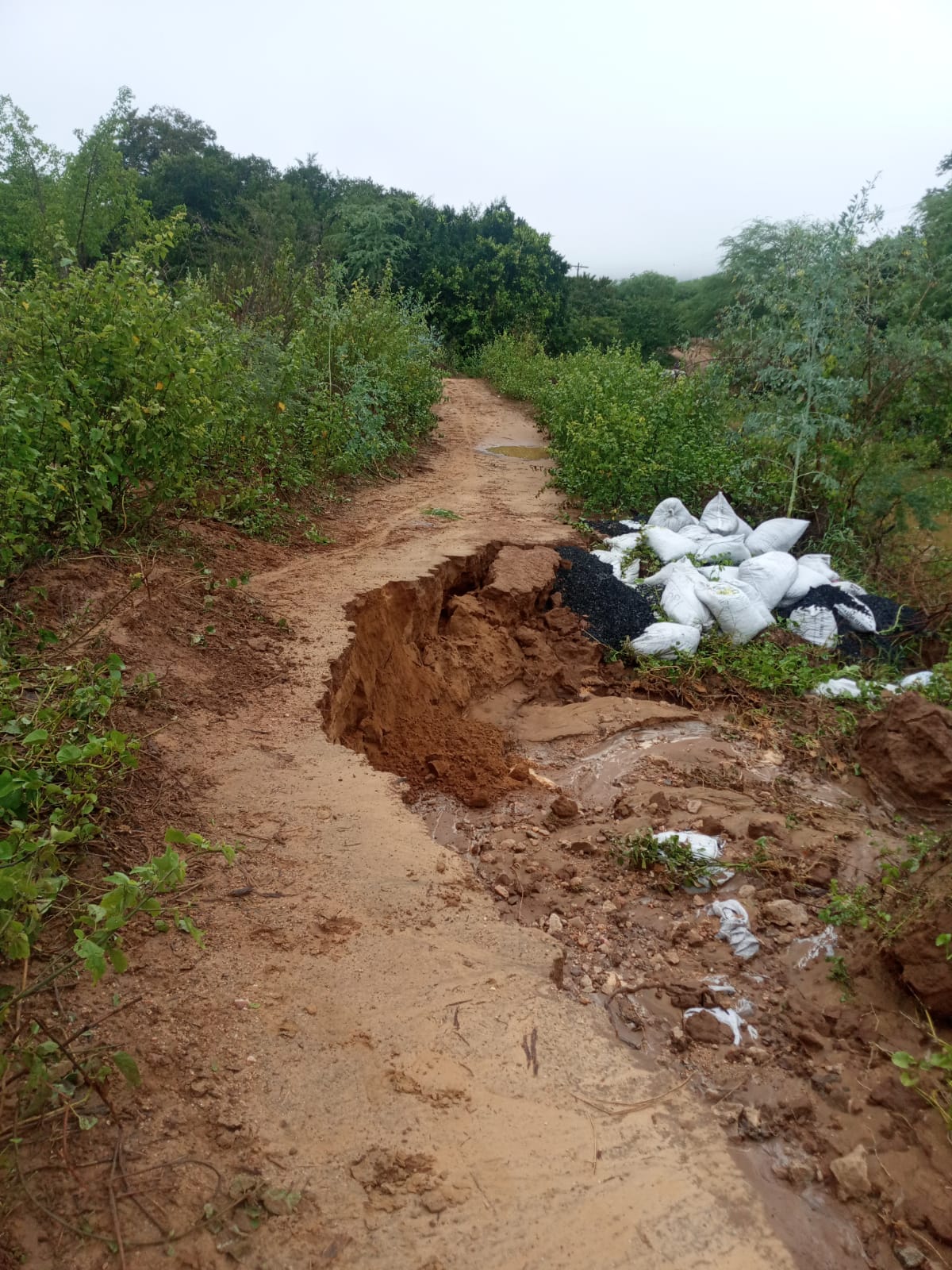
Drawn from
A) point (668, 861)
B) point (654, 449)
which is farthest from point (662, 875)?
point (654, 449)

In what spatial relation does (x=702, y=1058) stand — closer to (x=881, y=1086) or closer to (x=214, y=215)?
(x=881, y=1086)

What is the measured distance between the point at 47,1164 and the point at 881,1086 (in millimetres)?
2025

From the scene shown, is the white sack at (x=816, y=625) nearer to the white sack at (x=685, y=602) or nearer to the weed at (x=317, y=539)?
the white sack at (x=685, y=602)

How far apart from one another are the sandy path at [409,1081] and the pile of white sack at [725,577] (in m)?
3.09

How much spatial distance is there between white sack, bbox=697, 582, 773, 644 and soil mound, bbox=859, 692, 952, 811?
1338 millimetres

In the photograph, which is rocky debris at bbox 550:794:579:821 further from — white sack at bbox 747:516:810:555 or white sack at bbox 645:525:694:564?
white sack at bbox 747:516:810:555

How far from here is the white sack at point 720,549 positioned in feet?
19.9

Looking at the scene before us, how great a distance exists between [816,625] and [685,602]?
0.97 m

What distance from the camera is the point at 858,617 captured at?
17.7 feet

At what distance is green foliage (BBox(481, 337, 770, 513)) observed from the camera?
23.5 ft

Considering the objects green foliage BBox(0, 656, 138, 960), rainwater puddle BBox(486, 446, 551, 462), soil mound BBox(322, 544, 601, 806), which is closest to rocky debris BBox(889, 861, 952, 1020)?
soil mound BBox(322, 544, 601, 806)

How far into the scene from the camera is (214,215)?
2380 centimetres

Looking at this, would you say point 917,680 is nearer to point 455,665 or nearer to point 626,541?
point 626,541

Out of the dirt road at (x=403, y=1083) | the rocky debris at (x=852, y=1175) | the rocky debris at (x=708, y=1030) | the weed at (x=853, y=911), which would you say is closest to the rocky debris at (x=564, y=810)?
the dirt road at (x=403, y=1083)
